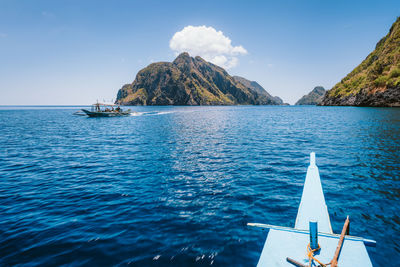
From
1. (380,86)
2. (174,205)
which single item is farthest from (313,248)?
(380,86)

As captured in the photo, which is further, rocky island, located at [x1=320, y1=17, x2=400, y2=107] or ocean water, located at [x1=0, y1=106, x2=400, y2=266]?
rocky island, located at [x1=320, y1=17, x2=400, y2=107]

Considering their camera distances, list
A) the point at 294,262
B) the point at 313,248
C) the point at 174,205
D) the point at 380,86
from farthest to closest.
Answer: the point at 380,86, the point at 174,205, the point at 313,248, the point at 294,262

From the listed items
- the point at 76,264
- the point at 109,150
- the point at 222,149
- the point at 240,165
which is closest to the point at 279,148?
the point at 222,149

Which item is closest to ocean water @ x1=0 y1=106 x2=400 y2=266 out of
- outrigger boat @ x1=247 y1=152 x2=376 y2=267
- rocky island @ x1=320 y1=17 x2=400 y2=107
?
outrigger boat @ x1=247 y1=152 x2=376 y2=267

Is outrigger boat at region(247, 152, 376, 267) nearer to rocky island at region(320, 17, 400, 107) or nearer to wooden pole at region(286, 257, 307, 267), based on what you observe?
wooden pole at region(286, 257, 307, 267)

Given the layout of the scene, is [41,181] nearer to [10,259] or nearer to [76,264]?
[10,259]

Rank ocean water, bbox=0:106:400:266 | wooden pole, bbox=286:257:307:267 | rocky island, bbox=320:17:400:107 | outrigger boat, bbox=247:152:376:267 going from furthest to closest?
rocky island, bbox=320:17:400:107 < ocean water, bbox=0:106:400:266 < outrigger boat, bbox=247:152:376:267 < wooden pole, bbox=286:257:307:267

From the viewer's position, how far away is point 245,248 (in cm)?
711

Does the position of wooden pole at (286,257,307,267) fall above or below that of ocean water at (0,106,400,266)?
above

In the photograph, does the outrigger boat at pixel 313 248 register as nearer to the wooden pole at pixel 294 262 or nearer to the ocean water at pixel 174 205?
the wooden pole at pixel 294 262

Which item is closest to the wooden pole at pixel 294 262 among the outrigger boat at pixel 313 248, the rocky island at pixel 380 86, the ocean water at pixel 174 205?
A: the outrigger boat at pixel 313 248

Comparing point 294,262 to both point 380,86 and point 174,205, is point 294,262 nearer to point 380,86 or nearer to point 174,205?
point 174,205

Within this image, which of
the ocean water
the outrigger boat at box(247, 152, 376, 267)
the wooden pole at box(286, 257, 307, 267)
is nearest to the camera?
the wooden pole at box(286, 257, 307, 267)

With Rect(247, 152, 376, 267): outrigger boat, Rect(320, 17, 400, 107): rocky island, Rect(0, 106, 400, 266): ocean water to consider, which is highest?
Rect(320, 17, 400, 107): rocky island
